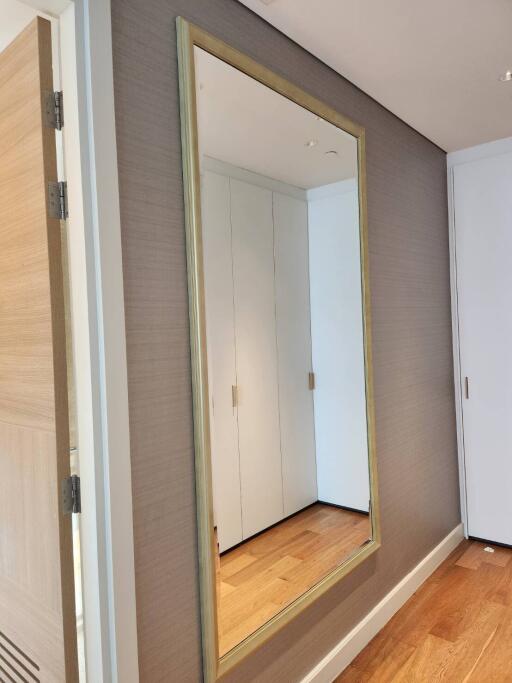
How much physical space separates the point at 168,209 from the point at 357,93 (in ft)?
4.20

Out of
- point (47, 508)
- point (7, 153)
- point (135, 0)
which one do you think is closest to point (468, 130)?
point (135, 0)

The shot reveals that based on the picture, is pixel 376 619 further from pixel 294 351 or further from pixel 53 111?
pixel 53 111

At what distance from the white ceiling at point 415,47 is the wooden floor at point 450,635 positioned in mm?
2365

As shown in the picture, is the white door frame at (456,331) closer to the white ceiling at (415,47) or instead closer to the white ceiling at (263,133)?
the white ceiling at (415,47)

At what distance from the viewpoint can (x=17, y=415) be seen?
1.36 metres

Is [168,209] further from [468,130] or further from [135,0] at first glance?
[468,130]

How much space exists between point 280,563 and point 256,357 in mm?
724

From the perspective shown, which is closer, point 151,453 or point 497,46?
point 151,453

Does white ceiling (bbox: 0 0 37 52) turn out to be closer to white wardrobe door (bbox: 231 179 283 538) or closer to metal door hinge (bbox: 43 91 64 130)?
metal door hinge (bbox: 43 91 64 130)

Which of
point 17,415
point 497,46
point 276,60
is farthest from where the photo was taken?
point 497,46

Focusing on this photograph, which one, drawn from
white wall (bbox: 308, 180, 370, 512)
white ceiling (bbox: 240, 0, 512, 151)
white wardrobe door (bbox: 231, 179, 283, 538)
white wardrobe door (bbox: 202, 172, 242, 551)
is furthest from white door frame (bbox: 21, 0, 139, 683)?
white wall (bbox: 308, 180, 370, 512)

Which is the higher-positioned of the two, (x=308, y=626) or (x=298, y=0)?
(x=298, y=0)

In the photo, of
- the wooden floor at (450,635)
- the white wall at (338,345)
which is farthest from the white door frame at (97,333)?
the wooden floor at (450,635)

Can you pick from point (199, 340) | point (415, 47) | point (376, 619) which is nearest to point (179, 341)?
point (199, 340)
